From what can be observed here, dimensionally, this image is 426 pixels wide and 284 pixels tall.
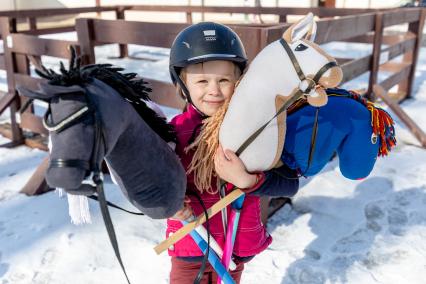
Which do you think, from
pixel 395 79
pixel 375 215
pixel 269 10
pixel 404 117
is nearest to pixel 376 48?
pixel 404 117

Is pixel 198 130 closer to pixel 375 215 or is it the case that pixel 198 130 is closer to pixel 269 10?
pixel 375 215

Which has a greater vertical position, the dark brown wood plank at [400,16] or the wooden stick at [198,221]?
the dark brown wood plank at [400,16]

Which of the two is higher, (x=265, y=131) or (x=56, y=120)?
(x=56, y=120)

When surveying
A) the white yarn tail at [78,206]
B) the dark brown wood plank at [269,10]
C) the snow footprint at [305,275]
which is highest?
the dark brown wood plank at [269,10]

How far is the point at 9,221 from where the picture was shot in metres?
2.74

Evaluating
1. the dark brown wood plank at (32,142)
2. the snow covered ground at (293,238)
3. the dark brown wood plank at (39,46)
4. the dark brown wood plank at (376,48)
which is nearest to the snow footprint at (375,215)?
the snow covered ground at (293,238)

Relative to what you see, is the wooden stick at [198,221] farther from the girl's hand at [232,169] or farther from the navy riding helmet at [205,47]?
the navy riding helmet at [205,47]

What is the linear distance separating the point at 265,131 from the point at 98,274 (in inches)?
58.7

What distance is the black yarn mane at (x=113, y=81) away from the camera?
89cm

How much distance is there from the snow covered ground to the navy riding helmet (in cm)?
133

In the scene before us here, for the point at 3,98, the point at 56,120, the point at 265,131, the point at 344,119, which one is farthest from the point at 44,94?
the point at 3,98

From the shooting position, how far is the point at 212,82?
1.26 metres

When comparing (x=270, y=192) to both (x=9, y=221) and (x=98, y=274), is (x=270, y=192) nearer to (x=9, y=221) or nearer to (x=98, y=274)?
(x=98, y=274)

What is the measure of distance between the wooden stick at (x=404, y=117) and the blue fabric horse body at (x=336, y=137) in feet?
10.4
